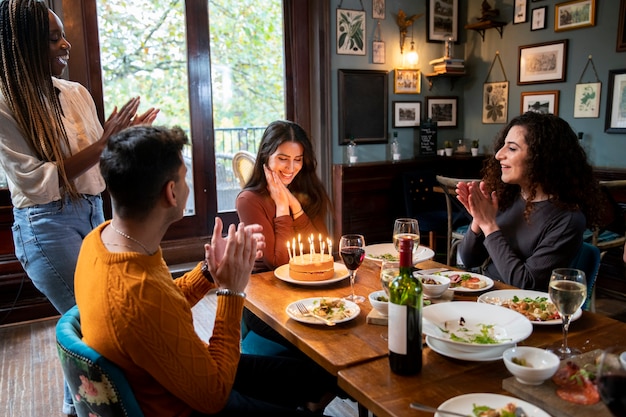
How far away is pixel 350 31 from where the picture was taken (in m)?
4.61

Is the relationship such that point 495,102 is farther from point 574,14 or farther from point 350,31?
point 350,31

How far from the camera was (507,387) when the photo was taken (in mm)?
1079

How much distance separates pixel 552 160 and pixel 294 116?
9.71 ft

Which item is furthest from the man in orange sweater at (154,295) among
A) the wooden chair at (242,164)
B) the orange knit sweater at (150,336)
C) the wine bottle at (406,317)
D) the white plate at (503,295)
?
the wooden chair at (242,164)

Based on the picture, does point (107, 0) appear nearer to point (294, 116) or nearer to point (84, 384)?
point (294, 116)

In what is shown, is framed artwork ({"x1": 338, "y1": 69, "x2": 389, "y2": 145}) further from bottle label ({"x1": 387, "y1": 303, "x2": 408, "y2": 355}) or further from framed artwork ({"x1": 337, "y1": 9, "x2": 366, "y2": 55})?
bottle label ({"x1": 387, "y1": 303, "x2": 408, "y2": 355})

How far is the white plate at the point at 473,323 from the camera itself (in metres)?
1.25

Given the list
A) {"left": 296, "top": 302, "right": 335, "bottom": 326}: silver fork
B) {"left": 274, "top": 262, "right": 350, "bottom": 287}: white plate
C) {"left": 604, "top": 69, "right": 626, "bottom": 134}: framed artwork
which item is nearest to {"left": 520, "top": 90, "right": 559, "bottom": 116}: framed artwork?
{"left": 604, "top": 69, "right": 626, "bottom": 134}: framed artwork

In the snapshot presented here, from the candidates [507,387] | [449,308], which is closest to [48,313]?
[449,308]

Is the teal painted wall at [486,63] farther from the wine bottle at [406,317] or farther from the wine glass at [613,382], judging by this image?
the wine glass at [613,382]

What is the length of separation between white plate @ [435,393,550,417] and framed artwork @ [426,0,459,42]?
4.59m

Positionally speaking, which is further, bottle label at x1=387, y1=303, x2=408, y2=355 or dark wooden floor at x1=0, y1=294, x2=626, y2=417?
dark wooden floor at x1=0, y1=294, x2=626, y2=417

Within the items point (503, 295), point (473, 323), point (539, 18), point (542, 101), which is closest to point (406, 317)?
point (473, 323)

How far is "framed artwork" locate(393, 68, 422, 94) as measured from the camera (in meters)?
4.93
